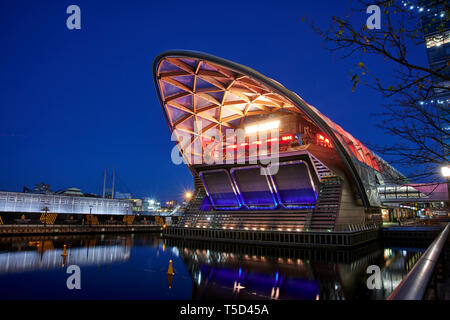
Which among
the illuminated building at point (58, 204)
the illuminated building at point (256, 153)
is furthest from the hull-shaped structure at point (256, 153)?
the illuminated building at point (58, 204)

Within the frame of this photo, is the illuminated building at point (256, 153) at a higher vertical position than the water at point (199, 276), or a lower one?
higher

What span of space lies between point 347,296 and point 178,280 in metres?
7.92

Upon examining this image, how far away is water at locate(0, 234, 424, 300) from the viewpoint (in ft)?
40.0

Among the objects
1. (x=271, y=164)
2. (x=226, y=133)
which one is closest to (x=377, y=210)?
(x=271, y=164)

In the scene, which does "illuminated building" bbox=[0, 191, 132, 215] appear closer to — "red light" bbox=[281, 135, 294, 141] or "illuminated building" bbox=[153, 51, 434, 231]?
"illuminated building" bbox=[153, 51, 434, 231]

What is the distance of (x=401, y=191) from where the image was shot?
4662 centimetres

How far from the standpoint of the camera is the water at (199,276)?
1218cm

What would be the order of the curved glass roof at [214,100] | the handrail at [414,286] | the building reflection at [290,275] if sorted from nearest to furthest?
the handrail at [414,286] → the building reflection at [290,275] → the curved glass roof at [214,100]

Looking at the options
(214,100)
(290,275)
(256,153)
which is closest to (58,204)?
(214,100)

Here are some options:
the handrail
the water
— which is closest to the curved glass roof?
the water

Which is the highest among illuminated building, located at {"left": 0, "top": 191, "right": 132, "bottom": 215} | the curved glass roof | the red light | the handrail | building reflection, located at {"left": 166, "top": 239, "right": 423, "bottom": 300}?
the curved glass roof

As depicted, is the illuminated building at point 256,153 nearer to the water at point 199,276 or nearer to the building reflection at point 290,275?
the building reflection at point 290,275

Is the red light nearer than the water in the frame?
No

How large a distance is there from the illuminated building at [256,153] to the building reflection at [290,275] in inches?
372
